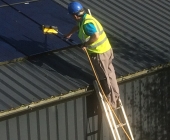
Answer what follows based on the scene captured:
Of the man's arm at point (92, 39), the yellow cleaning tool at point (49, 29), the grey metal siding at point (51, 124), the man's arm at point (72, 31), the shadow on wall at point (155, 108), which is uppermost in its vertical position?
the yellow cleaning tool at point (49, 29)

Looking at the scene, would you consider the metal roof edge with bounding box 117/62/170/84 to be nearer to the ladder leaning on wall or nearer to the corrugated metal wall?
the corrugated metal wall

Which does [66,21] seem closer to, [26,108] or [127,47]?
[127,47]

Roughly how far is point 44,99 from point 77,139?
130 centimetres

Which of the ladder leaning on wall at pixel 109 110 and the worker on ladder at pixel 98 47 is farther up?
the worker on ladder at pixel 98 47

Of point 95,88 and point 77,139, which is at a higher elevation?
point 95,88

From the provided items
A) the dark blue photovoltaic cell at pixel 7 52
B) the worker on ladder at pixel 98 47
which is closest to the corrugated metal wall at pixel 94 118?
the worker on ladder at pixel 98 47

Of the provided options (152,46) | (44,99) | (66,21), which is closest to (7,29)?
(66,21)

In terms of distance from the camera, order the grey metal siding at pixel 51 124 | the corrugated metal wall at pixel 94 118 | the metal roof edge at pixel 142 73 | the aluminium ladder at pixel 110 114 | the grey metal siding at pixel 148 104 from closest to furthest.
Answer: the grey metal siding at pixel 51 124 < the corrugated metal wall at pixel 94 118 < the aluminium ladder at pixel 110 114 < the metal roof edge at pixel 142 73 < the grey metal siding at pixel 148 104

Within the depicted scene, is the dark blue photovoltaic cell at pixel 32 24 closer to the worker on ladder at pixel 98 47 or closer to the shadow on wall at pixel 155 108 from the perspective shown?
the worker on ladder at pixel 98 47

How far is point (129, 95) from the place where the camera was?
10.6 meters

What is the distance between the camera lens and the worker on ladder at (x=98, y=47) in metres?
9.46

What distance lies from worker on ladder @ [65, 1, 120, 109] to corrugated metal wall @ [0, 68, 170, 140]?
1.68 feet

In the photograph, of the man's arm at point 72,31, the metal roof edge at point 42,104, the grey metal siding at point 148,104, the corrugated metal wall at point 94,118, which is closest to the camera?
the metal roof edge at point 42,104

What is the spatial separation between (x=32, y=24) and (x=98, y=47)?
6.65 ft
